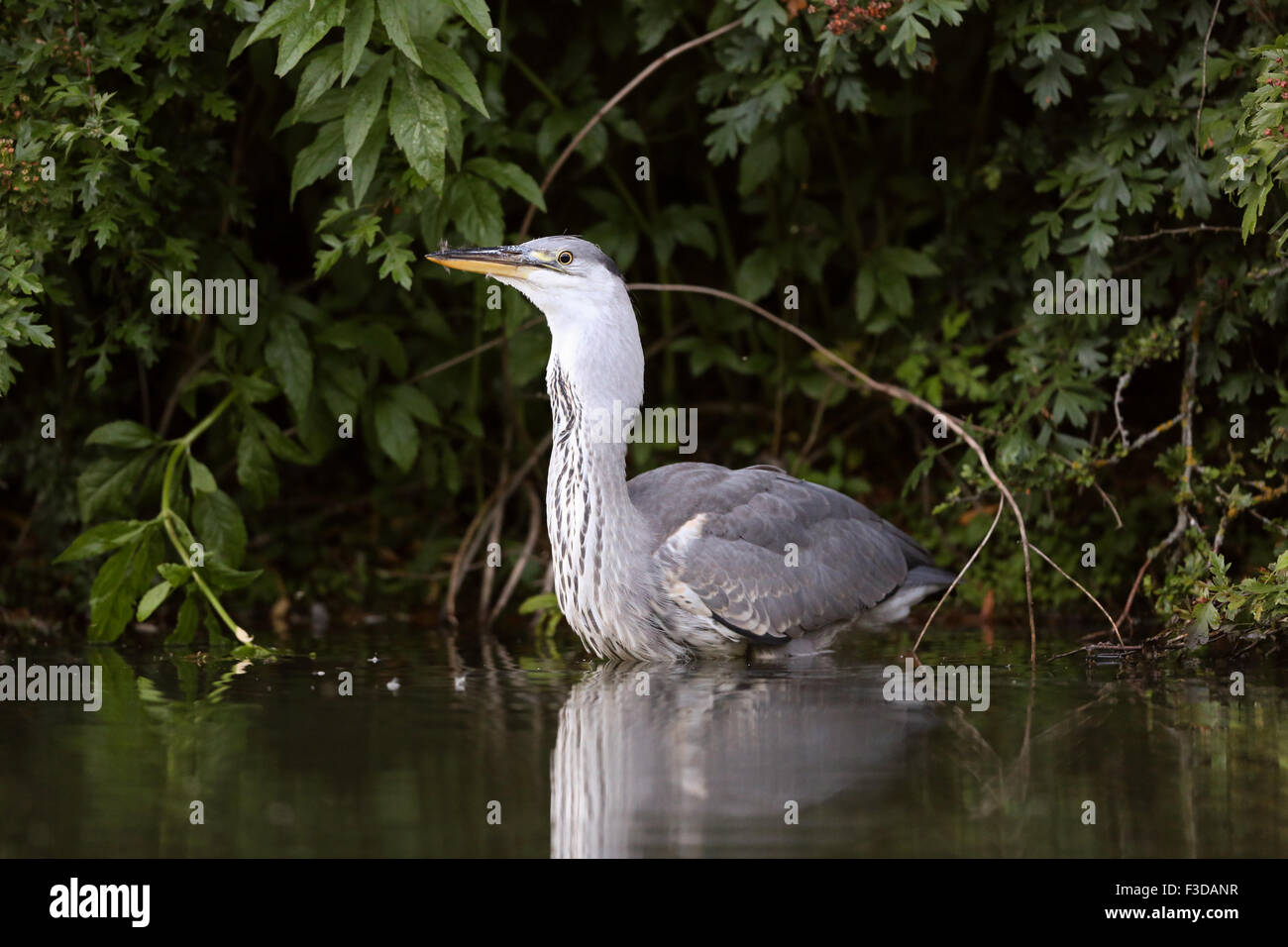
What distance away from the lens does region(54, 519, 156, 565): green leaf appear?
6.73 m

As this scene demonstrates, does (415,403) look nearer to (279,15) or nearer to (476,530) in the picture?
(476,530)

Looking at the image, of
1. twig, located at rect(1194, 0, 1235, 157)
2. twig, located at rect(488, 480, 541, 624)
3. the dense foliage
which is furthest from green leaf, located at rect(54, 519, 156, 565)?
twig, located at rect(1194, 0, 1235, 157)

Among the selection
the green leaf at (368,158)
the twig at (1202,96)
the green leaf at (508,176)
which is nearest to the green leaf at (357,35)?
the green leaf at (368,158)

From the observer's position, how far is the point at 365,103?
612cm

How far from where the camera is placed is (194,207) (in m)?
7.43

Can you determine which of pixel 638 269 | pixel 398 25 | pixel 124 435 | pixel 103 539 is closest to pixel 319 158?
pixel 398 25

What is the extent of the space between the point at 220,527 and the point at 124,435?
2.08 ft

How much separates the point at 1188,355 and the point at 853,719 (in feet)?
9.47

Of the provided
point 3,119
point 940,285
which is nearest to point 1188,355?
point 940,285

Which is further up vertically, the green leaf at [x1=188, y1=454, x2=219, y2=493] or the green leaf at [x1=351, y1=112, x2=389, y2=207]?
the green leaf at [x1=351, y1=112, x2=389, y2=207]

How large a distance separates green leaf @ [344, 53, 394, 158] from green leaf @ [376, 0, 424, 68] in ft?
1.04

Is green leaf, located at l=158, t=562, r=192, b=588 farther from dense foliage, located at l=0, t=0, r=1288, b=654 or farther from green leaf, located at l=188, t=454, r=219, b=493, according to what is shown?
green leaf, located at l=188, t=454, r=219, b=493

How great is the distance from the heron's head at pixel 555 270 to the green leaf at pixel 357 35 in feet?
3.40

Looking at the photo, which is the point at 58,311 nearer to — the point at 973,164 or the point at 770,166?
the point at 770,166
